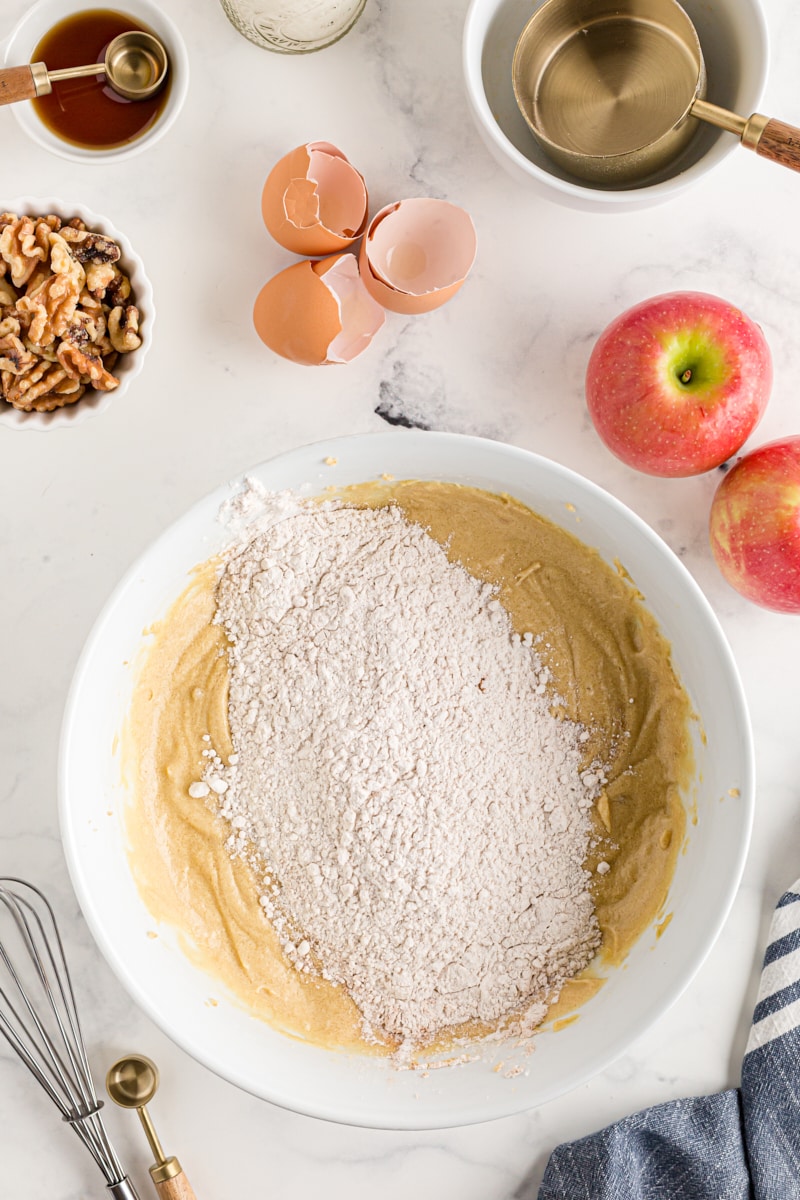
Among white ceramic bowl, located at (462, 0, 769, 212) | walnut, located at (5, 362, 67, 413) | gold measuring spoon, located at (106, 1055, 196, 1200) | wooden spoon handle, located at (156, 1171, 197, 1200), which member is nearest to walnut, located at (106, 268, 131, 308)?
walnut, located at (5, 362, 67, 413)

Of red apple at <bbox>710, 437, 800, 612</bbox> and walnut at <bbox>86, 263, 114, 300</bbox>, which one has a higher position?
walnut at <bbox>86, 263, 114, 300</bbox>

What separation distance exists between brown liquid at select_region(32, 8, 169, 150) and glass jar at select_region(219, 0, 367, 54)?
4.9 inches

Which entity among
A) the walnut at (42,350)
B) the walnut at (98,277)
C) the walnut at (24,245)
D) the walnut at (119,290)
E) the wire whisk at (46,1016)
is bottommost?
the wire whisk at (46,1016)

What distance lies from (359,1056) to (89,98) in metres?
1.22

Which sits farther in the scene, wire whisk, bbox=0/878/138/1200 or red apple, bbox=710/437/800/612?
wire whisk, bbox=0/878/138/1200

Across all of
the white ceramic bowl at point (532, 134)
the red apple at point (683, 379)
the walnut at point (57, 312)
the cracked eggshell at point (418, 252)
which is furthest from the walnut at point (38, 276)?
the red apple at point (683, 379)

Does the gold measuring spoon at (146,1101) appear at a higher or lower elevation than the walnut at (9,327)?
lower

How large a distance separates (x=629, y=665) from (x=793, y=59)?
30.8 inches

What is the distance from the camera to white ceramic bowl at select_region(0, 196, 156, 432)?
1.14 metres

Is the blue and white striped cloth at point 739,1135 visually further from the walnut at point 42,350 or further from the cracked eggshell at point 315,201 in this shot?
the walnut at point 42,350

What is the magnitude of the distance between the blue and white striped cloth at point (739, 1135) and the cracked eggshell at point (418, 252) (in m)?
0.87

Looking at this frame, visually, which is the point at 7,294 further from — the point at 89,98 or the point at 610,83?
the point at 610,83

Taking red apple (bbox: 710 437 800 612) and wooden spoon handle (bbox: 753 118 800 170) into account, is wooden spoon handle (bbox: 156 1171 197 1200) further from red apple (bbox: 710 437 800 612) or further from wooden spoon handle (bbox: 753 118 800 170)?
wooden spoon handle (bbox: 753 118 800 170)

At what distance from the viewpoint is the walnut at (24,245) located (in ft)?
3.66
